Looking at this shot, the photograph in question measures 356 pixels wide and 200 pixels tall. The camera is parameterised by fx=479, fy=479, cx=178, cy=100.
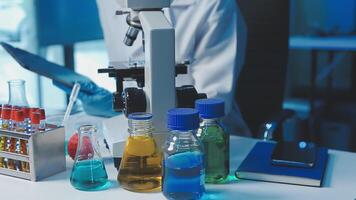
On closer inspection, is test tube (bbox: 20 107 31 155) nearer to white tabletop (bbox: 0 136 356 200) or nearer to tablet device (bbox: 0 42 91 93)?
white tabletop (bbox: 0 136 356 200)

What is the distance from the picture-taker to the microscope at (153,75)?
3.01 ft

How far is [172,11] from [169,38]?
2.13 feet

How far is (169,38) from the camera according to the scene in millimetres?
917

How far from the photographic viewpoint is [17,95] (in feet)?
3.56

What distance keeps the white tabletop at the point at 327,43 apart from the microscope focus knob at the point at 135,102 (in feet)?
6.44

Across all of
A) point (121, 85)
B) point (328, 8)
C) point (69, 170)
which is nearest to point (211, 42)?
point (121, 85)

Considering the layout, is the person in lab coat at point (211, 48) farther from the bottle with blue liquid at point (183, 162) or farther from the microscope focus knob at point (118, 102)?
the bottle with blue liquid at point (183, 162)

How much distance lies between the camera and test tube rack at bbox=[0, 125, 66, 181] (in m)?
0.93

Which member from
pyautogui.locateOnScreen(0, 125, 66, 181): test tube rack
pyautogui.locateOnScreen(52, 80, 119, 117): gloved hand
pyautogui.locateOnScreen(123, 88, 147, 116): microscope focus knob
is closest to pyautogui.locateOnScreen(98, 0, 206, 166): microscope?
pyautogui.locateOnScreen(123, 88, 147, 116): microscope focus knob

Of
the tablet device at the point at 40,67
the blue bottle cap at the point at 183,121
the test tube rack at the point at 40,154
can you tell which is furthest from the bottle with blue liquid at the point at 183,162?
the tablet device at the point at 40,67

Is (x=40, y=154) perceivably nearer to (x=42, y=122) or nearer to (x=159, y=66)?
(x=42, y=122)

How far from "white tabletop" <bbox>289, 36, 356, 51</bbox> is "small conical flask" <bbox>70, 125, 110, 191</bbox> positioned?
2.05 meters

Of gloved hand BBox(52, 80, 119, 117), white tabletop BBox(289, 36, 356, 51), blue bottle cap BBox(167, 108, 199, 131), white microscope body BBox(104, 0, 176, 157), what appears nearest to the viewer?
blue bottle cap BBox(167, 108, 199, 131)

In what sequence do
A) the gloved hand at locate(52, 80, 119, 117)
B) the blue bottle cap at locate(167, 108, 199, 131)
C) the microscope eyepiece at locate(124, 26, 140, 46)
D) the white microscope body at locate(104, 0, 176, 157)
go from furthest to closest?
the gloved hand at locate(52, 80, 119, 117) < the microscope eyepiece at locate(124, 26, 140, 46) < the white microscope body at locate(104, 0, 176, 157) < the blue bottle cap at locate(167, 108, 199, 131)
